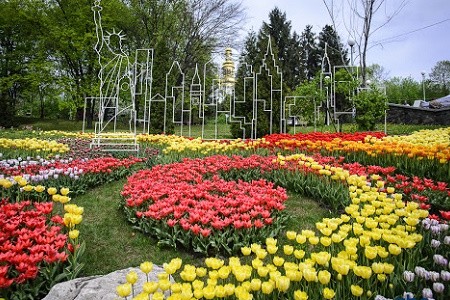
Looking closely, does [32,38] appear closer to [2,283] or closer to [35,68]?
[35,68]

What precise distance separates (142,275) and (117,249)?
1.04 m

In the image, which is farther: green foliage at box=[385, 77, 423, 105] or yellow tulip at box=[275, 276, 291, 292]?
green foliage at box=[385, 77, 423, 105]

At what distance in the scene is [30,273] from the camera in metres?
2.34

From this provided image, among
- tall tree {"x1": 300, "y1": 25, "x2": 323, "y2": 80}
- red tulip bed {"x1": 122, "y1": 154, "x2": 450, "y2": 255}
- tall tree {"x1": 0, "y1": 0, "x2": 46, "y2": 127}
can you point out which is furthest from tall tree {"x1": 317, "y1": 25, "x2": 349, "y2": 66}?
red tulip bed {"x1": 122, "y1": 154, "x2": 450, "y2": 255}

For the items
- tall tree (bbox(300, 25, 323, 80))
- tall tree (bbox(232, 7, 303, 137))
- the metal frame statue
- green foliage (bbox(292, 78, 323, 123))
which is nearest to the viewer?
the metal frame statue

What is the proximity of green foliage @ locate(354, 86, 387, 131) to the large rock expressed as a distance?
470 inches

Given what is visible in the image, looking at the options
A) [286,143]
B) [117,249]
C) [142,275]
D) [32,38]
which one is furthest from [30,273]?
[32,38]

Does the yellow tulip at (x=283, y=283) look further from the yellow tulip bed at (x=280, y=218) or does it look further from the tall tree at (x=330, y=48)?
the tall tree at (x=330, y=48)

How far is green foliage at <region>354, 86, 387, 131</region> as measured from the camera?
12.6 meters

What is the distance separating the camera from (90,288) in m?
2.24

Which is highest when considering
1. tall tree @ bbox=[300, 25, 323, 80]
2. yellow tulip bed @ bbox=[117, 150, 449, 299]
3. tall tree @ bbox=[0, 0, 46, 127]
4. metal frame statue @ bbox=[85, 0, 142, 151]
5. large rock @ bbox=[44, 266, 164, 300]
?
A: tall tree @ bbox=[300, 25, 323, 80]

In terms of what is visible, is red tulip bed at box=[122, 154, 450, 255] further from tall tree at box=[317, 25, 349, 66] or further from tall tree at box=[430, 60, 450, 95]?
tall tree at box=[430, 60, 450, 95]

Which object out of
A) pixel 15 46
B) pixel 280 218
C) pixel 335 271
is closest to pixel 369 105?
pixel 280 218

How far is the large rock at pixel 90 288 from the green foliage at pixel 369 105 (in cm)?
1193
